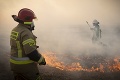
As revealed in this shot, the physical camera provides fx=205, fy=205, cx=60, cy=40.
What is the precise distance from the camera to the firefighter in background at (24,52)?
4.14 m

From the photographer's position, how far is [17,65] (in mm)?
4340

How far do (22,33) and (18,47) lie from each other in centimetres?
31

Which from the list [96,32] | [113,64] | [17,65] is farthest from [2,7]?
[17,65]

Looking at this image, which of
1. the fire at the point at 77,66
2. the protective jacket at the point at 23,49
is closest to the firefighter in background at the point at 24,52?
the protective jacket at the point at 23,49

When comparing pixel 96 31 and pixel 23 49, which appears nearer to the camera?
pixel 23 49

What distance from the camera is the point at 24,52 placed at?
14.0 ft

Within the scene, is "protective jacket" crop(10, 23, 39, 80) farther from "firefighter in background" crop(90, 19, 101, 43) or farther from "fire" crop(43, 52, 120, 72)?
"firefighter in background" crop(90, 19, 101, 43)

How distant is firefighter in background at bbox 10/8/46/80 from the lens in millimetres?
4137

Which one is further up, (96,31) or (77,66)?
(96,31)

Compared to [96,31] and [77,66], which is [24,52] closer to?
[77,66]

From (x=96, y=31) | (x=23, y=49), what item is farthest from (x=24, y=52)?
(x=96, y=31)

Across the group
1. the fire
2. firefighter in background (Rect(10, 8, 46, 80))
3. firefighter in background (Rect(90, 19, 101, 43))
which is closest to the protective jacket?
firefighter in background (Rect(10, 8, 46, 80))

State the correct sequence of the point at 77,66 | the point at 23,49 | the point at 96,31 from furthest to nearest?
the point at 96,31 → the point at 77,66 → the point at 23,49

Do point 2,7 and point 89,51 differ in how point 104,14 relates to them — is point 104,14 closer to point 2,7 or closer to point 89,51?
point 2,7
